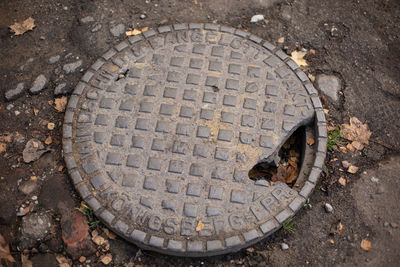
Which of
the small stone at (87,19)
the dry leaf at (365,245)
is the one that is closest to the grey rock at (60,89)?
the small stone at (87,19)

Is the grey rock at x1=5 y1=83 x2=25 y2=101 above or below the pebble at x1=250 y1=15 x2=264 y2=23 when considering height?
below

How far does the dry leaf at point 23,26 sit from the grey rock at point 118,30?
768 mm

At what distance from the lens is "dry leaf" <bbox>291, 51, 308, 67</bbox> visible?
3.26 metres

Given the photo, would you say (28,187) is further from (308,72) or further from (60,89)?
(308,72)

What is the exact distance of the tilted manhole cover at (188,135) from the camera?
245 centimetres

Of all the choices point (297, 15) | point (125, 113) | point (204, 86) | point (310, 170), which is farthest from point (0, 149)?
point (297, 15)

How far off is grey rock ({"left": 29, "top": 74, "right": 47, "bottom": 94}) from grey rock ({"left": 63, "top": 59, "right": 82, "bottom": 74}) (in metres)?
0.19

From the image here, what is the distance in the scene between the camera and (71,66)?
10.5 feet

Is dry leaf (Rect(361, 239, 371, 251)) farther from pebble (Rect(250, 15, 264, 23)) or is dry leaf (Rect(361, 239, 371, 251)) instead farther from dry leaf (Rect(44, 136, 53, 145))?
dry leaf (Rect(44, 136, 53, 145))

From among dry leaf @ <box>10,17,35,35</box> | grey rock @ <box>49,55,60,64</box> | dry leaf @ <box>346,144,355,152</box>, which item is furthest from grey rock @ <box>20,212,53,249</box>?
dry leaf @ <box>346,144,355,152</box>

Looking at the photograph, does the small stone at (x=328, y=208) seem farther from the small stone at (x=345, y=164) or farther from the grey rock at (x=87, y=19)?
the grey rock at (x=87, y=19)

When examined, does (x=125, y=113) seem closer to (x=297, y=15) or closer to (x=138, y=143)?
(x=138, y=143)

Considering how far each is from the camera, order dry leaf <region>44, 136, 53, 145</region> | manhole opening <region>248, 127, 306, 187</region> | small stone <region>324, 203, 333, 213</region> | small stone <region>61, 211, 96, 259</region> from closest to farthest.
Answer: small stone <region>61, 211, 96, 259</region>
small stone <region>324, 203, 333, 213</region>
manhole opening <region>248, 127, 306, 187</region>
dry leaf <region>44, 136, 53, 145</region>

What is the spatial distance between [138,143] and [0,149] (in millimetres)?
1161
